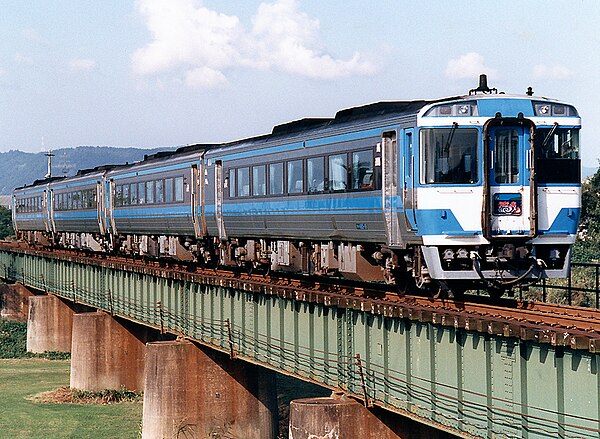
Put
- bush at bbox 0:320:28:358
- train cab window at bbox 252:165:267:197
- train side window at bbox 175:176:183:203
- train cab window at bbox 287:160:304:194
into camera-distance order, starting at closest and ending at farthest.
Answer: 1. train cab window at bbox 287:160:304:194
2. train cab window at bbox 252:165:267:197
3. train side window at bbox 175:176:183:203
4. bush at bbox 0:320:28:358

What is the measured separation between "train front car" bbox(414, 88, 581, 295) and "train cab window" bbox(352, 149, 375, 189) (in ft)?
7.91

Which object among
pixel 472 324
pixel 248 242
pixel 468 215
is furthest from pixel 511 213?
pixel 248 242

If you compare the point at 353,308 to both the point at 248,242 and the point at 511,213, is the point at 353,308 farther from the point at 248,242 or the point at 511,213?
the point at 248,242

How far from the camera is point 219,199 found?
37.4m

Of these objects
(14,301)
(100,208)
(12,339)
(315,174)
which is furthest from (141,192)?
(14,301)

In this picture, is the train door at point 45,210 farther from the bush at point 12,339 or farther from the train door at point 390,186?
the train door at point 390,186

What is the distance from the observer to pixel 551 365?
17.8 meters

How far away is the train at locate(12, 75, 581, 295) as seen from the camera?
22359 millimetres

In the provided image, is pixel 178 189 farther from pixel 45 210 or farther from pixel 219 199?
pixel 45 210

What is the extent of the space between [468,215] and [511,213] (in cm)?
94

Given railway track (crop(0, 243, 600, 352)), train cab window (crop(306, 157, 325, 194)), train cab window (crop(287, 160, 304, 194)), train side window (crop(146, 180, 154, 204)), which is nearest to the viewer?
railway track (crop(0, 243, 600, 352))

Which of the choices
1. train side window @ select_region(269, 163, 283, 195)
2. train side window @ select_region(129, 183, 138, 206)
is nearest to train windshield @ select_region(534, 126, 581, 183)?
train side window @ select_region(269, 163, 283, 195)

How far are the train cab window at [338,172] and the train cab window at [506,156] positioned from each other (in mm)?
5175

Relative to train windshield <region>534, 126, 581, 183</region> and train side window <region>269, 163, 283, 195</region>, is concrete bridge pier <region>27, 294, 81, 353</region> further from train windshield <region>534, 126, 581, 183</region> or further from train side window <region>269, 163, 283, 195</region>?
train windshield <region>534, 126, 581, 183</region>
